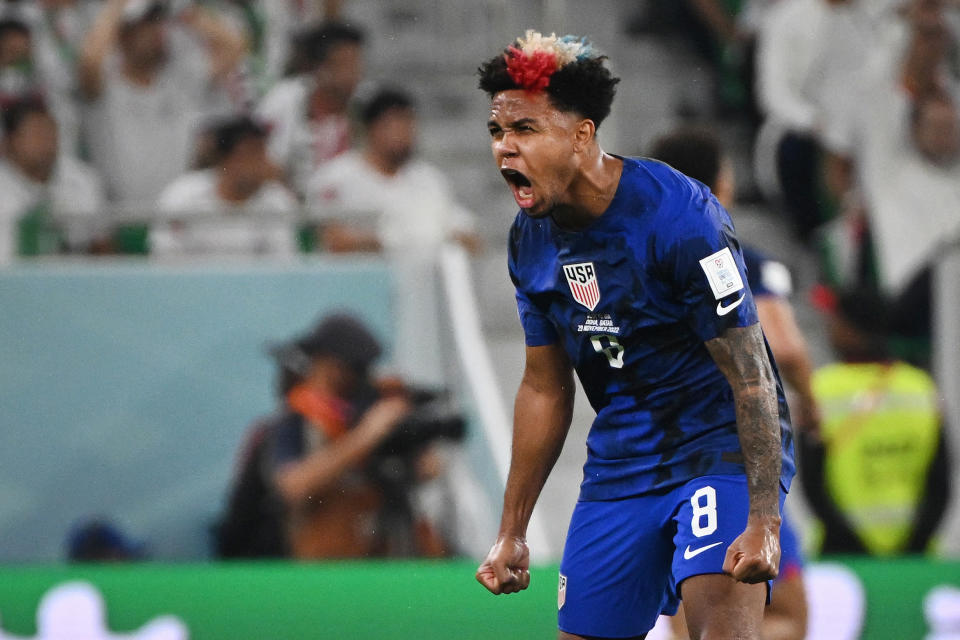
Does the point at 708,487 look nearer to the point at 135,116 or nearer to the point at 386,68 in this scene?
the point at 135,116

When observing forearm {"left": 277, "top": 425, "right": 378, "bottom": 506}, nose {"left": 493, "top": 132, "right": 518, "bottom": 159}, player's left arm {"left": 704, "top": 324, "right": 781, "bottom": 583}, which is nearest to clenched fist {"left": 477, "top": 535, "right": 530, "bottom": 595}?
player's left arm {"left": 704, "top": 324, "right": 781, "bottom": 583}

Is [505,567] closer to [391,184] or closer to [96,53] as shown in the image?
[391,184]

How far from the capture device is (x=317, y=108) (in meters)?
8.16

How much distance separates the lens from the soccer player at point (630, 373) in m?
3.32

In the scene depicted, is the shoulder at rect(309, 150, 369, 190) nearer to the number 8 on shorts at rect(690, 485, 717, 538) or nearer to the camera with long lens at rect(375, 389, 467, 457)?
the camera with long lens at rect(375, 389, 467, 457)

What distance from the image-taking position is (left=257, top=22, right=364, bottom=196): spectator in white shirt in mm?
8062

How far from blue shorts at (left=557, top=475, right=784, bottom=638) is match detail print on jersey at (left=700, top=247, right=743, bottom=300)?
1.62ft

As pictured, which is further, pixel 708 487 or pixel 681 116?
pixel 681 116

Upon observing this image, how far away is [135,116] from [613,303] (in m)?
5.29

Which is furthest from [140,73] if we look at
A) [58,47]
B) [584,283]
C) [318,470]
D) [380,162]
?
[584,283]

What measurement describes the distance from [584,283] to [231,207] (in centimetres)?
437

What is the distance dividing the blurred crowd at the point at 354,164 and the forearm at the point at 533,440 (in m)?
3.21

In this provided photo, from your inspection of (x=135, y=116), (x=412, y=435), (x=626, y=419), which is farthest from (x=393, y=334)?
(x=626, y=419)

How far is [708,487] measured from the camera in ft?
11.4
